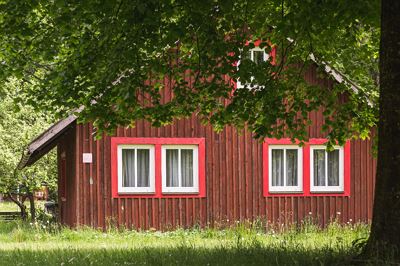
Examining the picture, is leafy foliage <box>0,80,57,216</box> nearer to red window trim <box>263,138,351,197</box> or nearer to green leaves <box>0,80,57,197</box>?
green leaves <box>0,80,57,197</box>

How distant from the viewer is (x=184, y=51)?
1396 cm

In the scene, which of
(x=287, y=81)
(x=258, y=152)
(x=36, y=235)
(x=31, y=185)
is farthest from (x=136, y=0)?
(x=31, y=185)

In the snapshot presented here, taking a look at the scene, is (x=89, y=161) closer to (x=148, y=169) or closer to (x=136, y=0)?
(x=148, y=169)

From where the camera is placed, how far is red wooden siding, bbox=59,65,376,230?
21141mm

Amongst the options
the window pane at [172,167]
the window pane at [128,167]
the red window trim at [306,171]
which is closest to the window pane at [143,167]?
the window pane at [128,167]

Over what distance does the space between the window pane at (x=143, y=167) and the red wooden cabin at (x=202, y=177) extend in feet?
0.10

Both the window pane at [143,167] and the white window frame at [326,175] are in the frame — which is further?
the white window frame at [326,175]

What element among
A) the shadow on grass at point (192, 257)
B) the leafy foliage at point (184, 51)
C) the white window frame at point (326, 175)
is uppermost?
the leafy foliage at point (184, 51)

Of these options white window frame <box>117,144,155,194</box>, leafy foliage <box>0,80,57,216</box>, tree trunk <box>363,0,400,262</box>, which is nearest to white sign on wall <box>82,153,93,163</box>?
white window frame <box>117,144,155,194</box>

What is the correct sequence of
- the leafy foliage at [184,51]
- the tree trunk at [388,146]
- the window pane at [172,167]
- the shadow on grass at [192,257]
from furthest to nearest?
the window pane at [172,167]
the leafy foliage at [184,51]
the shadow on grass at [192,257]
the tree trunk at [388,146]

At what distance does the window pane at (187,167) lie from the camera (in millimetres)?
21938

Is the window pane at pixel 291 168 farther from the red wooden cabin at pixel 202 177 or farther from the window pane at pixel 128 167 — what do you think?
the window pane at pixel 128 167

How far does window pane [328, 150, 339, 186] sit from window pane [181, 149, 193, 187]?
436cm

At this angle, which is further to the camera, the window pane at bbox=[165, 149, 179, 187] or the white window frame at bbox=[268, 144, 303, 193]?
the white window frame at bbox=[268, 144, 303, 193]
